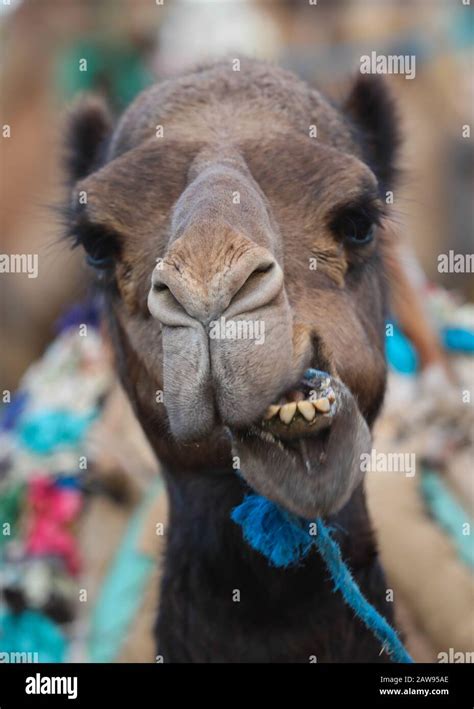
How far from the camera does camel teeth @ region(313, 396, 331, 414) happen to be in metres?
2.31

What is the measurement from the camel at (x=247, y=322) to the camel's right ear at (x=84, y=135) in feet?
1.13

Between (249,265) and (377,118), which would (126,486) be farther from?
(249,265)

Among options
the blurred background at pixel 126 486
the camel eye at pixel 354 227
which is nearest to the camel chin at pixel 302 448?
the camel eye at pixel 354 227

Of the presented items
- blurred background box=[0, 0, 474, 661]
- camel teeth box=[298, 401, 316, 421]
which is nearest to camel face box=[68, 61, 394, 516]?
camel teeth box=[298, 401, 316, 421]

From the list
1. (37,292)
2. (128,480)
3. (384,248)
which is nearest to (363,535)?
(384,248)

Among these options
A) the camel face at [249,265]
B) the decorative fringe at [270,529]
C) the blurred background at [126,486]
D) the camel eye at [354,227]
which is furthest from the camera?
the blurred background at [126,486]

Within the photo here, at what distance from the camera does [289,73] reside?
3447 mm

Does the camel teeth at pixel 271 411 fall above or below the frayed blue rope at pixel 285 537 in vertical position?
above

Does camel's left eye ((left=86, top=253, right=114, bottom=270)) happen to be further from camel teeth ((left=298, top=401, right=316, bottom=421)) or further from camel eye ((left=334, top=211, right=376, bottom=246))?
camel teeth ((left=298, top=401, right=316, bottom=421))

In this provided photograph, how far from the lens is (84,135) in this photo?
12.4 feet

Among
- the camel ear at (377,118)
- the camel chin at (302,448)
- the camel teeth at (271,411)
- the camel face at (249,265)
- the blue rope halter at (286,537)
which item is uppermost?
the camel ear at (377,118)

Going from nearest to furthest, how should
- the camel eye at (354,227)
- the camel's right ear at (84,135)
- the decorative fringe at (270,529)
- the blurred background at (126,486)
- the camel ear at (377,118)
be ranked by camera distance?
the decorative fringe at (270,529)
the camel eye at (354,227)
the camel ear at (377,118)
the camel's right ear at (84,135)
the blurred background at (126,486)

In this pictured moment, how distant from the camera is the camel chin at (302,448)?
2.32 m

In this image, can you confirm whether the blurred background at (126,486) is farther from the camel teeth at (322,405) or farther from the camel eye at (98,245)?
the camel teeth at (322,405)
